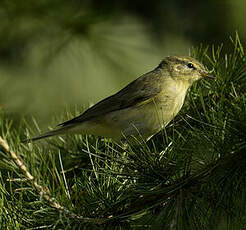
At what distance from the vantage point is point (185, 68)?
11.5 feet

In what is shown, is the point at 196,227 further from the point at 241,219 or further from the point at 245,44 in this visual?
the point at 245,44

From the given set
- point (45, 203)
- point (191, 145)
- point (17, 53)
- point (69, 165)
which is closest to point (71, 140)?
point (69, 165)

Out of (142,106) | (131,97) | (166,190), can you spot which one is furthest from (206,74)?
(166,190)

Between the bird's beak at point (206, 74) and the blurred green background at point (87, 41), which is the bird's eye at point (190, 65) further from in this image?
the blurred green background at point (87, 41)

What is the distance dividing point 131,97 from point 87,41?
905mm

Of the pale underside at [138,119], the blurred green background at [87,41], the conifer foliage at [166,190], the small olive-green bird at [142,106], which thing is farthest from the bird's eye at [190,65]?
the conifer foliage at [166,190]

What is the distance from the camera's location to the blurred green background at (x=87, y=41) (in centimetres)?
412

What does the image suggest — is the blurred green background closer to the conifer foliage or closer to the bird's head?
the bird's head

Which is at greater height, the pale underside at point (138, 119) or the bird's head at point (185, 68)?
the bird's head at point (185, 68)

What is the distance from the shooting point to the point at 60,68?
5191mm

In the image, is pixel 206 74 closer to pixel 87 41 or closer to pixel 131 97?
pixel 131 97

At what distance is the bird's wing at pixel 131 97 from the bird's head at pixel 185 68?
12 centimetres

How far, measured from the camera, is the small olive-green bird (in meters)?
3.23

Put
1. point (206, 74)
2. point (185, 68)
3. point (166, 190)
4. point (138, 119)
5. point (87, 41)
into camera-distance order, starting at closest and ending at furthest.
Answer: point (166, 190), point (206, 74), point (138, 119), point (185, 68), point (87, 41)
